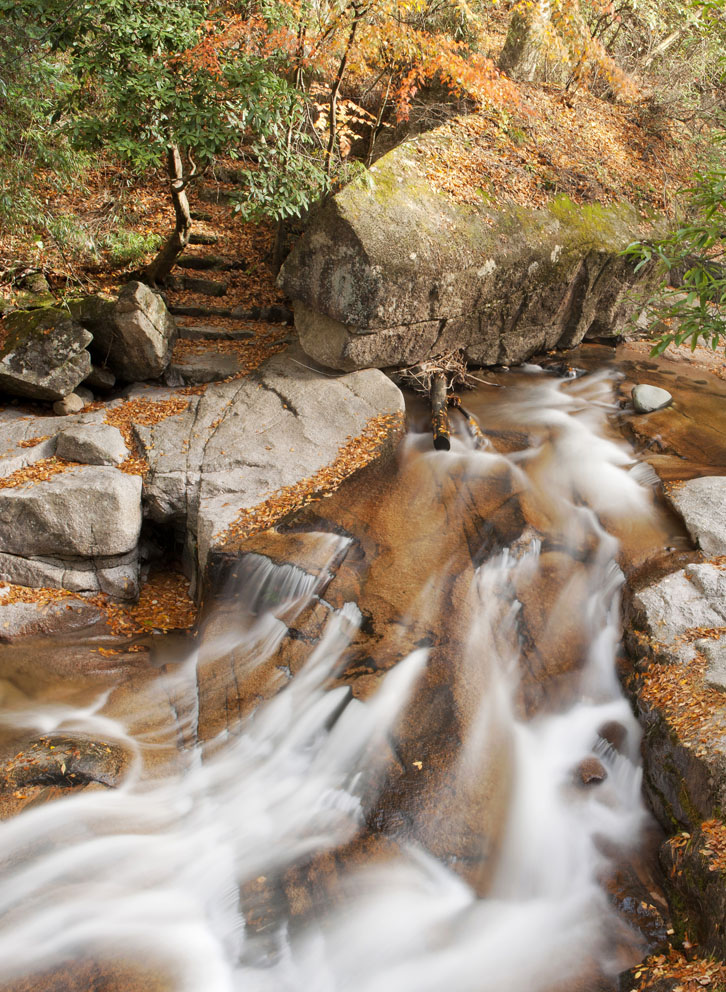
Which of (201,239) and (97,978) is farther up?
(201,239)

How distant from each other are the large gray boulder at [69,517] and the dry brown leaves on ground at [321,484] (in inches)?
53.0

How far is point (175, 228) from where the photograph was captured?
34.0 ft

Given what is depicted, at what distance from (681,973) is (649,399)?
7852 millimetres

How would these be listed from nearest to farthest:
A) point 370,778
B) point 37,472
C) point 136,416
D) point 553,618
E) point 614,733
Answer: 1. point 370,778
2. point 614,733
3. point 553,618
4. point 37,472
5. point 136,416

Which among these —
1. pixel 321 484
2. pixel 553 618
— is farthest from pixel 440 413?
pixel 553 618

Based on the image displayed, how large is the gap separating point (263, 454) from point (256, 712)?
3465 millimetres

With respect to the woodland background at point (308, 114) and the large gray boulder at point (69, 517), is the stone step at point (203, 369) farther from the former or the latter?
the large gray boulder at point (69, 517)

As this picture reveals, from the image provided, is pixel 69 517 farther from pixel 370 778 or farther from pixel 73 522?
pixel 370 778

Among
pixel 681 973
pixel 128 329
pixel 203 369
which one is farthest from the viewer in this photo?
pixel 203 369

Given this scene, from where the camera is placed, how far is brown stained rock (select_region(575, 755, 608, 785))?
5.54 meters

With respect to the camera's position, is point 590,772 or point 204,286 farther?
point 204,286

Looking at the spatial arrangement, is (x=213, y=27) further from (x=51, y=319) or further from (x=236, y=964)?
(x=236, y=964)

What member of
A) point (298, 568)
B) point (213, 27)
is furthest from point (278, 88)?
point (298, 568)

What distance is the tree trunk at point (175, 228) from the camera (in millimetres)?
9797
